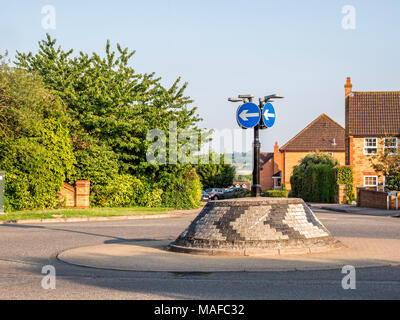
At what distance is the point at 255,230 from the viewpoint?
11.0 metres

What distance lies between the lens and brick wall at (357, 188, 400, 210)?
31.3 meters

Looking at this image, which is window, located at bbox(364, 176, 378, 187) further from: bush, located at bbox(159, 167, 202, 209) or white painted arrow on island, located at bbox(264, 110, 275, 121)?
white painted arrow on island, located at bbox(264, 110, 275, 121)

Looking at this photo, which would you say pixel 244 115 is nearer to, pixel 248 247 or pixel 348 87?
pixel 248 247

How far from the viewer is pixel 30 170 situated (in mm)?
27062

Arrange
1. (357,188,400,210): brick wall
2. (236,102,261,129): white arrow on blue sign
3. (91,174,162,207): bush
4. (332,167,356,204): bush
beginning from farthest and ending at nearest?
(332,167,356,204): bush, (91,174,162,207): bush, (357,188,400,210): brick wall, (236,102,261,129): white arrow on blue sign

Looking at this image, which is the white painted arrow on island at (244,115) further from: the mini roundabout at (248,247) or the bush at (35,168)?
the bush at (35,168)

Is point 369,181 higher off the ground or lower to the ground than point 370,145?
lower

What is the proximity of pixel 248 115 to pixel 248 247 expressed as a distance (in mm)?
3120

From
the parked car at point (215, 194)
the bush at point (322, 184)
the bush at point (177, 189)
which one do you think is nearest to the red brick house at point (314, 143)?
the parked car at point (215, 194)

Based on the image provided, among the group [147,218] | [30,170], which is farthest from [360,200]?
[30,170]

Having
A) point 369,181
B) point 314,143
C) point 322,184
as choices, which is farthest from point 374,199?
point 314,143

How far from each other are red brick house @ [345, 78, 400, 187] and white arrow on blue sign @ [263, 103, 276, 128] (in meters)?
34.6

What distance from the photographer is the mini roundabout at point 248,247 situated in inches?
390

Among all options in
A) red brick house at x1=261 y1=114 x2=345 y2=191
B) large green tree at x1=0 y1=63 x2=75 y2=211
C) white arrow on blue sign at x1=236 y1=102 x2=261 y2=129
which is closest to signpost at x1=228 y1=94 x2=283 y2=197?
white arrow on blue sign at x1=236 y1=102 x2=261 y2=129
